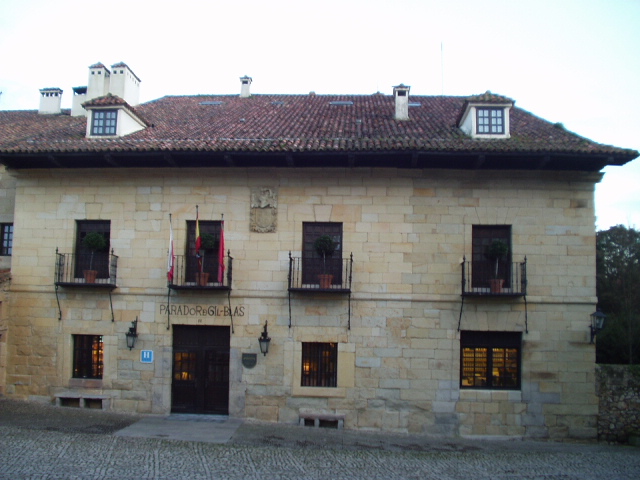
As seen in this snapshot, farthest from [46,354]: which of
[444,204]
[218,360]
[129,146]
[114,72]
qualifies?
[444,204]

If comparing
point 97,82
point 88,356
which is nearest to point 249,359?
point 88,356

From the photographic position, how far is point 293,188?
531 inches

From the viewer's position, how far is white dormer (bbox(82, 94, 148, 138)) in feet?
47.1

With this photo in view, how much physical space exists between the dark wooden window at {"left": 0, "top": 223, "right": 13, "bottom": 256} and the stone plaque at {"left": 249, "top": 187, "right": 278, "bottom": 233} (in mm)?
7179

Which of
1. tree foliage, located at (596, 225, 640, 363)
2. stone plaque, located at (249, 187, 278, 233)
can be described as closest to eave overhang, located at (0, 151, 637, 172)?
stone plaque, located at (249, 187, 278, 233)

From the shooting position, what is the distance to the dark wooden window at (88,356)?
13.6 m

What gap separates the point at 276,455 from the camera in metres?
10.4

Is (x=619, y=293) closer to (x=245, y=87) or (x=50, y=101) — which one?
(x=245, y=87)

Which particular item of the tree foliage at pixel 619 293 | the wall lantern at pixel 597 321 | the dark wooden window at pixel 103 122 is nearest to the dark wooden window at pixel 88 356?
the dark wooden window at pixel 103 122

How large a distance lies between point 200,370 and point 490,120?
32.2 feet

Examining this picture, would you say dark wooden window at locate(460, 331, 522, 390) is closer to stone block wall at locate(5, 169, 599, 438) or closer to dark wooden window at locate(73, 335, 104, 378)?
stone block wall at locate(5, 169, 599, 438)

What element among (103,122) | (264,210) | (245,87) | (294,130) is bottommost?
(264,210)

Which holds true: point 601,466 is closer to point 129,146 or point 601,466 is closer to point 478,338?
point 478,338

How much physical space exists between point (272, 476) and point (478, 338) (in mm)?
6328
